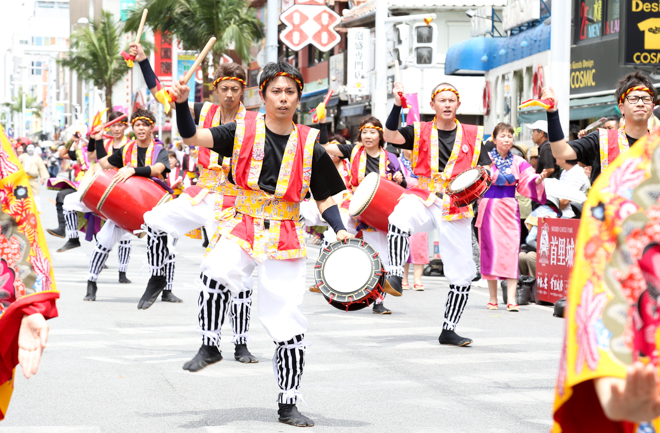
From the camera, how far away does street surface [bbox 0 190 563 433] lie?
17.6ft

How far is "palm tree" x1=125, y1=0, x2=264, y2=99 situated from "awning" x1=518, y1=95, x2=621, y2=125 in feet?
50.8

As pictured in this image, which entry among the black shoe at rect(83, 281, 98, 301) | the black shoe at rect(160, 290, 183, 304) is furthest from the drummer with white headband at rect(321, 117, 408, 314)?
the black shoe at rect(83, 281, 98, 301)

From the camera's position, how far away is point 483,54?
89.2ft

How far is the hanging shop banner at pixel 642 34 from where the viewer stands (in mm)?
14516

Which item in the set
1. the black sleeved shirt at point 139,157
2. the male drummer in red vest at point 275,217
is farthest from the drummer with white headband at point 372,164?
the male drummer in red vest at point 275,217

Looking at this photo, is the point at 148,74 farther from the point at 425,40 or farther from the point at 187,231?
the point at 425,40

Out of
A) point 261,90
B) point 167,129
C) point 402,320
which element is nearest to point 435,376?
point 261,90

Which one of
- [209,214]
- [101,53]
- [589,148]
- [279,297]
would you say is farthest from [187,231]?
[101,53]

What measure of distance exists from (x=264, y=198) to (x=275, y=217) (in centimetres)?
11

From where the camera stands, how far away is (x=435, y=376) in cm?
667

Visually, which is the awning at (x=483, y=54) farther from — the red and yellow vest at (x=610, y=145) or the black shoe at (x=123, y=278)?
the red and yellow vest at (x=610, y=145)

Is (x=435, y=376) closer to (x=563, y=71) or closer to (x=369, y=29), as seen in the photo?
(x=563, y=71)

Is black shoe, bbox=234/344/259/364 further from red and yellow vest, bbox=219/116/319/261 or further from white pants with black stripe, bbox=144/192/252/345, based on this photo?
red and yellow vest, bbox=219/116/319/261

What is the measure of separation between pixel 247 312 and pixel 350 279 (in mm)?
1224
